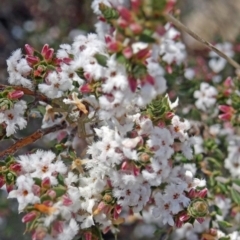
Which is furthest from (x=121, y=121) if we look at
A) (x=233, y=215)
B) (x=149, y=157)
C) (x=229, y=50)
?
(x=229, y=50)

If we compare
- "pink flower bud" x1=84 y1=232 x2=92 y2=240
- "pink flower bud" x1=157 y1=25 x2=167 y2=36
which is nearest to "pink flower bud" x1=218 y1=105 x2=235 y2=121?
"pink flower bud" x1=84 y1=232 x2=92 y2=240

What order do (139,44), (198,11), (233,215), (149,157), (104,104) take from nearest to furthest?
(139,44) → (104,104) → (149,157) → (233,215) → (198,11)

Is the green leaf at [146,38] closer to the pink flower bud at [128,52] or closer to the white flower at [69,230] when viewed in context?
the pink flower bud at [128,52]

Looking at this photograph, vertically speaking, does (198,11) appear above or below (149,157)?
below

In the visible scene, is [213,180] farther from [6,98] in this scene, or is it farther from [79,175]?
[6,98]

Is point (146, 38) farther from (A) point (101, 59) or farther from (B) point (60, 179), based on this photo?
(B) point (60, 179)

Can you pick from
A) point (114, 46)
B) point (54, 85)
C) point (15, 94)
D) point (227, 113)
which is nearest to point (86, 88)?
point (54, 85)

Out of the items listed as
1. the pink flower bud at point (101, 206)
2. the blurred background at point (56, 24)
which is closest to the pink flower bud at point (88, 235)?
the pink flower bud at point (101, 206)

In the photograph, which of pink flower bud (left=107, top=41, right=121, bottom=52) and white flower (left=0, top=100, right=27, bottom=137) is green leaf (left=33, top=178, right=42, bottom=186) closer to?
white flower (left=0, top=100, right=27, bottom=137)
